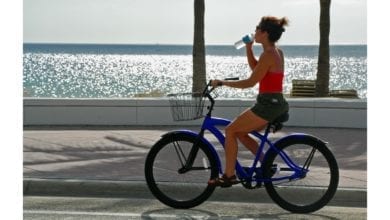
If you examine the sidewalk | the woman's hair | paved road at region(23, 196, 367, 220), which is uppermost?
the woman's hair

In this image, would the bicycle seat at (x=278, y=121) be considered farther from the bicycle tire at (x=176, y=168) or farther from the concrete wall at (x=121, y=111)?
the concrete wall at (x=121, y=111)

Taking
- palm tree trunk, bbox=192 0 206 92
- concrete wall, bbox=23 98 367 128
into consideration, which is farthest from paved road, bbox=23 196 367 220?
palm tree trunk, bbox=192 0 206 92

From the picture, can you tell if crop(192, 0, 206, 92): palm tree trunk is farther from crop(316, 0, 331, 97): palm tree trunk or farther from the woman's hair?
the woman's hair

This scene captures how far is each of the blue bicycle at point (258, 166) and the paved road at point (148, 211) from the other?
5.7 inches

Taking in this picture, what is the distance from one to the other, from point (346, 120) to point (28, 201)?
24.6 feet

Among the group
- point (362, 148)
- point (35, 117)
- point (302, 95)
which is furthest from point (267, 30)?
point (302, 95)

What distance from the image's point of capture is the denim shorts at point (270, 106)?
768 centimetres

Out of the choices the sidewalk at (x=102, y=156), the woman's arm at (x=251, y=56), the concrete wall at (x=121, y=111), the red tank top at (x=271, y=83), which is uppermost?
the woman's arm at (x=251, y=56)

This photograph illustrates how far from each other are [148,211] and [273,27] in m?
2.18

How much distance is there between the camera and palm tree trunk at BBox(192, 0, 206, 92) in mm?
17984

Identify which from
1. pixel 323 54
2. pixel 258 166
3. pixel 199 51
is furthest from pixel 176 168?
pixel 323 54

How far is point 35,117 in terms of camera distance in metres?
14.7

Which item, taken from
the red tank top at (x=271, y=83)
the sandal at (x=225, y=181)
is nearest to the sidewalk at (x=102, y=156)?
the sandal at (x=225, y=181)
